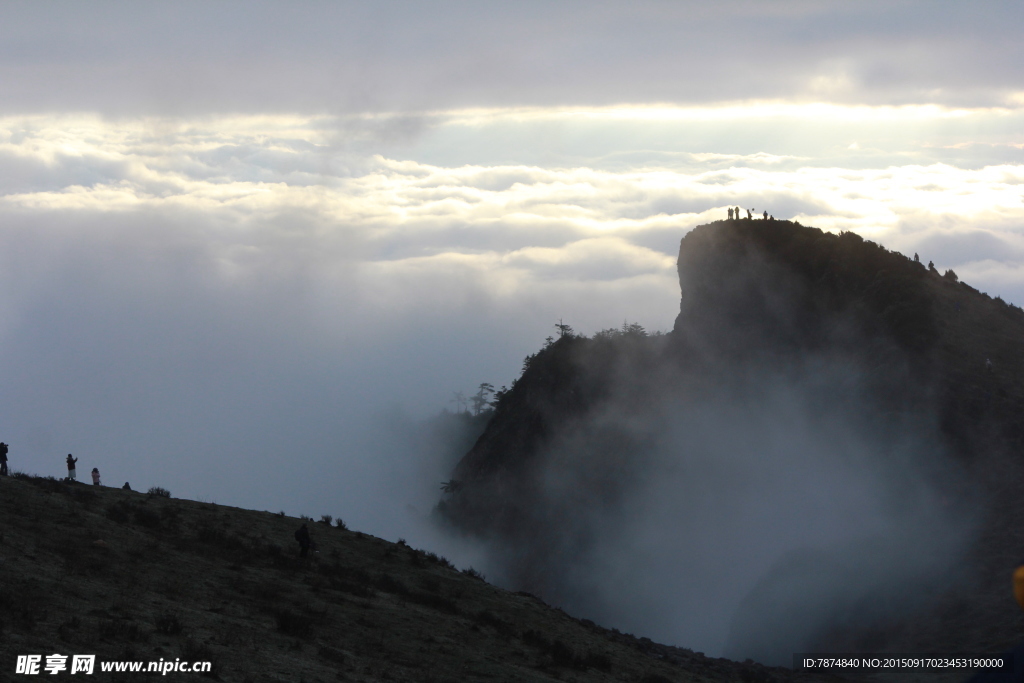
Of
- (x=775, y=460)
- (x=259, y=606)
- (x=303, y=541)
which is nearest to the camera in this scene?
(x=259, y=606)

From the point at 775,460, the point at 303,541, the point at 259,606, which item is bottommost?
the point at 259,606

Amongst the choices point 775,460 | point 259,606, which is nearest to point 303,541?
point 259,606

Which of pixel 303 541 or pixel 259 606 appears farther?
pixel 303 541

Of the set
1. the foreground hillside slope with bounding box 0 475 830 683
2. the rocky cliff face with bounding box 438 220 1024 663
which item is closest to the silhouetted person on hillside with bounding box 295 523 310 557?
the foreground hillside slope with bounding box 0 475 830 683

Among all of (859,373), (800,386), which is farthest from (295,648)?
(800,386)

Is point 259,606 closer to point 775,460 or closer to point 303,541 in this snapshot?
point 303,541

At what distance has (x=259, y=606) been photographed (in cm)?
2641

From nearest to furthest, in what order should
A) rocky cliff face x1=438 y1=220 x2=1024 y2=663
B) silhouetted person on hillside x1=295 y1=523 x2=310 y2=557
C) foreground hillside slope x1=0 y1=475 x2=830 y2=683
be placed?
foreground hillside slope x1=0 y1=475 x2=830 y2=683
silhouetted person on hillside x1=295 y1=523 x2=310 y2=557
rocky cliff face x1=438 y1=220 x2=1024 y2=663

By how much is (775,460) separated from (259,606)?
65521 mm

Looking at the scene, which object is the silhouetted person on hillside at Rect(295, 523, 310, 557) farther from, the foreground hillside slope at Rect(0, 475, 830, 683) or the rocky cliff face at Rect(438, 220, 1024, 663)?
the rocky cliff face at Rect(438, 220, 1024, 663)

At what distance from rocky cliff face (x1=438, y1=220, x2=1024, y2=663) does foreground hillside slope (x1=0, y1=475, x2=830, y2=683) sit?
59.4 feet

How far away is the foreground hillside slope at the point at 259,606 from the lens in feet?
66.1

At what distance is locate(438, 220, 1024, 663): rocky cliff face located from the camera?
177 feet

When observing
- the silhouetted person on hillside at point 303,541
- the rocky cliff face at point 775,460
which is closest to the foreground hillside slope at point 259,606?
the silhouetted person on hillside at point 303,541
